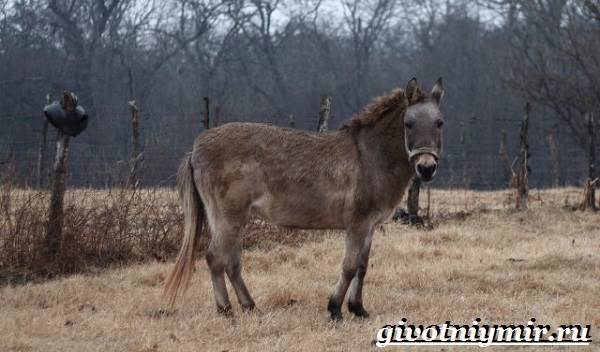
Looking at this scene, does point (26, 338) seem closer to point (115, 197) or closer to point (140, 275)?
point (140, 275)

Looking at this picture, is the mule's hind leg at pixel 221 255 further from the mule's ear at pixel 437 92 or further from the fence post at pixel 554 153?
the fence post at pixel 554 153

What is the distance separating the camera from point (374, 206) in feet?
23.0

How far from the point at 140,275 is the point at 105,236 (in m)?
1.05

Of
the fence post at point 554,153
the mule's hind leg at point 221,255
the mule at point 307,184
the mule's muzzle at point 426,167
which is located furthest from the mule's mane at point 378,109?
the fence post at point 554,153

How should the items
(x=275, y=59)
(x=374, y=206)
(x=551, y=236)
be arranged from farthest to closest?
1. (x=275, y=59)
2. (x=551, y=236)
3. (x=374, y=206)

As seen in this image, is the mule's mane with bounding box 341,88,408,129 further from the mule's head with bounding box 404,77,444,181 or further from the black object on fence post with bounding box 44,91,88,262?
the black object on fence post with bounding box 44,91,88,262

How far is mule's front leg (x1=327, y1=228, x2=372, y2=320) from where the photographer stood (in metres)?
6.99

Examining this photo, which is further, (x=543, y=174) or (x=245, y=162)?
(x=543, y=174)

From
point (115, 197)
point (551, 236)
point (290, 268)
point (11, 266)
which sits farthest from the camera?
point (551, 236)

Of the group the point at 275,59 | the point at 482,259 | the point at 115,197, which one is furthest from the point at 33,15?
the point at 482,259

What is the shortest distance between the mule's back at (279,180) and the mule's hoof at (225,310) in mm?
809

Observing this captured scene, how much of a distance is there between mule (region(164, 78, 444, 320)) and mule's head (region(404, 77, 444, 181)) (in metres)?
0.01

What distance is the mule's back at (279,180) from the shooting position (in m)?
7.11

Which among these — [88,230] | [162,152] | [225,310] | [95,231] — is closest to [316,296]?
[225,310]
